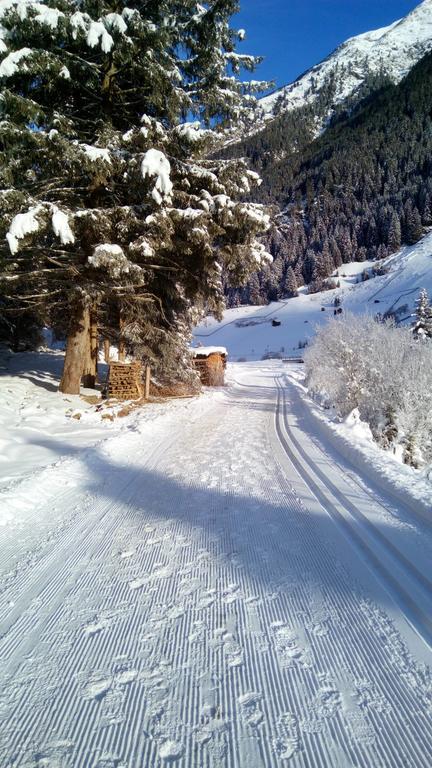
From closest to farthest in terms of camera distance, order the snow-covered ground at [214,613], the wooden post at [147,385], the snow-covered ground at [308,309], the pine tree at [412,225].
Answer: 1. the snow-covered ground at [214,613]
2. the wooden post at [147,385]
3. the snow-covered ground at [308,309]
4. the pine tree at [412,225]

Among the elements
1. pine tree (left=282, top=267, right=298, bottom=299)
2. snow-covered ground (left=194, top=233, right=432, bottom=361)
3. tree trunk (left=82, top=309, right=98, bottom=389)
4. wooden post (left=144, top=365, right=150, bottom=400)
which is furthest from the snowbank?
pine tree (left=282, top=267, right=298, bottom=299)

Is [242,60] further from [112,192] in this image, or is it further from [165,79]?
[112,192]

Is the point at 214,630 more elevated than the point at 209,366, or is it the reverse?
the point at 209,366

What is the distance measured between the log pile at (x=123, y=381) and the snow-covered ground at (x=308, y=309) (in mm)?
58909

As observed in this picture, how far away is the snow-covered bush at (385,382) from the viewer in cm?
840

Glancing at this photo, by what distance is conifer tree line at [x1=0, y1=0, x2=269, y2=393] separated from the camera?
8.33 m

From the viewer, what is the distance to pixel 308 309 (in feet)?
329

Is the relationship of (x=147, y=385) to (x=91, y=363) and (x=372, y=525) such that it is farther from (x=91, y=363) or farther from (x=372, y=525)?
(x=372, y=525)

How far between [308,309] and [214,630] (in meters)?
103

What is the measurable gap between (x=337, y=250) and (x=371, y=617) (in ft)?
448

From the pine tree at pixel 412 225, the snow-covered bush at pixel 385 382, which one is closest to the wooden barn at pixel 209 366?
the snow-covered bush at pixel 385 382

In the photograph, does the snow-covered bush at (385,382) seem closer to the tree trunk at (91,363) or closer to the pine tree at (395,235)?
the tree trunk at (91,363)

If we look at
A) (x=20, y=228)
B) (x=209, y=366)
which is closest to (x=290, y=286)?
(x=209, y=366)

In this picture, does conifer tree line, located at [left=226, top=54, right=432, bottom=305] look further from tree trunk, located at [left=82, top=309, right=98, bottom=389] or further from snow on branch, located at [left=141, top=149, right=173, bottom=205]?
snow on branch, located at [left=141, top=149, right=173, bottom=205]
